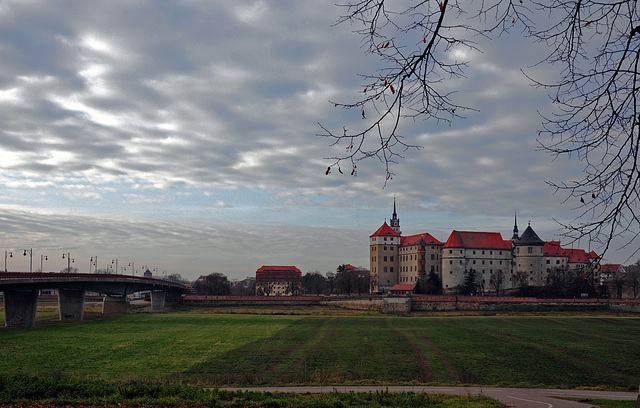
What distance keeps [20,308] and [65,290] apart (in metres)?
13.8

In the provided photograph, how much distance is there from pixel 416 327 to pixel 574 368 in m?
31.5

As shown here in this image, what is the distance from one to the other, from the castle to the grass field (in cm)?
8642

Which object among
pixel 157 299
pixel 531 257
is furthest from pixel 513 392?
pixel 531 257

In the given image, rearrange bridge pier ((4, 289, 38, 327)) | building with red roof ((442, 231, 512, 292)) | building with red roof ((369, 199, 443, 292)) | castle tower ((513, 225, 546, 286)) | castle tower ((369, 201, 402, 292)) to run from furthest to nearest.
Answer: castle tower ((369, 201, 402, 292)) → building with red roof ((369, 199, 443, 292)) → building with red roof ((442, 231, 512, 292)) → castle tower ((513, 225, 546, 286)) → bridge pier ((4, 289, 38, 327))

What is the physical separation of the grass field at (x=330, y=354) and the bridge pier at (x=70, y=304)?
8618 mm

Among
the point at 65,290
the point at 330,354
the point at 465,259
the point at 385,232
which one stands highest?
the point at 385,232

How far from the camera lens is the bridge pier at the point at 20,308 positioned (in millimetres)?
64750

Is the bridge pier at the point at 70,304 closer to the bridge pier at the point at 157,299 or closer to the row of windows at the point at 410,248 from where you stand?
the bridge pier at the point at 157,299

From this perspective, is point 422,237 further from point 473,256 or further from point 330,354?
point 330,354

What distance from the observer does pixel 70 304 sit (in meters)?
79.1

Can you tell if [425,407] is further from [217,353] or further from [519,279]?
[519,279]

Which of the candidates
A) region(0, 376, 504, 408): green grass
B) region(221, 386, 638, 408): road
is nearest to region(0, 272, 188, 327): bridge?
region(221, 386, 638, 408): road

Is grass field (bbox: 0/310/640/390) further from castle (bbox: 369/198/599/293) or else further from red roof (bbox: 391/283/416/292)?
castle (bbox: 369/198/599/293)

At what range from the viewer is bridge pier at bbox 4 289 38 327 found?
6475cm
